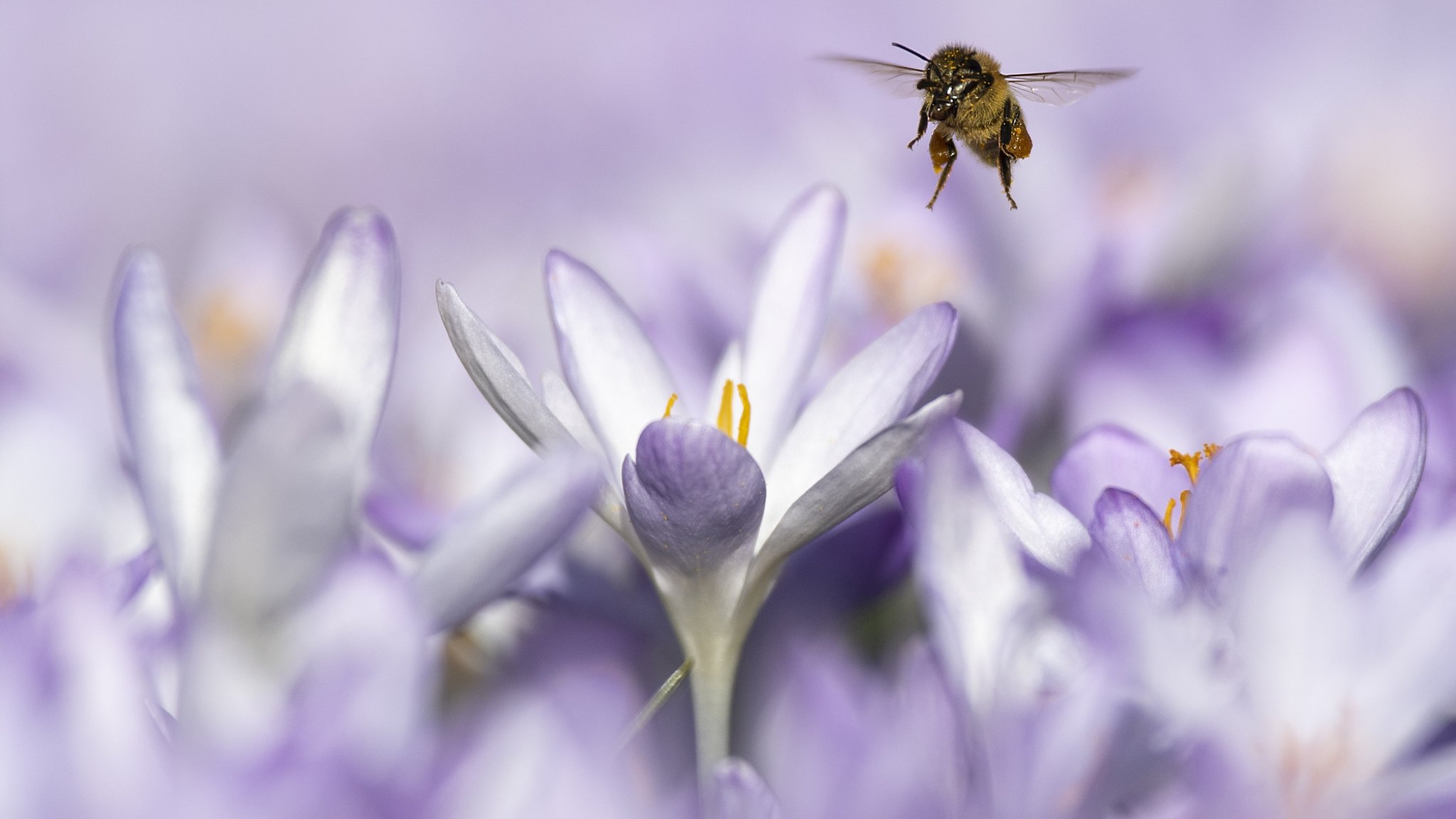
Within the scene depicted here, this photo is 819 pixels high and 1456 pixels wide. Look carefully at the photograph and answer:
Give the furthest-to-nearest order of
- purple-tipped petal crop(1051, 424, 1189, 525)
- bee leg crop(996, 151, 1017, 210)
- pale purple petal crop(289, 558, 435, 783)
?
bee leg crop(996, 151, 1017, 210), purple-tipped petal crop(1051, 424, 1189, 525), pale purple petal crop(289, 558, 435, 783)

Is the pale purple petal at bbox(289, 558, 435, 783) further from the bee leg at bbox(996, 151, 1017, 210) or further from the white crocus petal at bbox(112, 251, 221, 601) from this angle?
the bee leg at bbox(996, 151, 1017, 210)

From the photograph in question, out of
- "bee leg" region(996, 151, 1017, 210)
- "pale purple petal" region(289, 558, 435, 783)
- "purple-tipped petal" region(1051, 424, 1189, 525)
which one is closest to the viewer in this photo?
"pale purple petal" region(289, 558, 435, 783)

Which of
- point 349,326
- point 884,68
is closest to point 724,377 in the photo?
point 349,326

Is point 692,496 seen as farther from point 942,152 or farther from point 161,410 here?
point 942,152

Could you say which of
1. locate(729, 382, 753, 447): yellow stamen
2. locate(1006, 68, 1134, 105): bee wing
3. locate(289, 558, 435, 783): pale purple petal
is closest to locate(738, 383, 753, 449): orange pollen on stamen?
locate(729, 382, 753, 447): yellow stamen

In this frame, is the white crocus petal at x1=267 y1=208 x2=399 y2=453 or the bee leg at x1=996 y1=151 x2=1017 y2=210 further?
the bee leg at x1=996 y1=151 x2=1017 y2=210

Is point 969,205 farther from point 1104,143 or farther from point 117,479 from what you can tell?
point 1104,143

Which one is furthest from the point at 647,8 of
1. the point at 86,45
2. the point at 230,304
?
the point at 230,304
